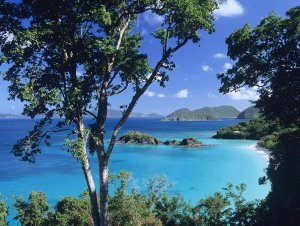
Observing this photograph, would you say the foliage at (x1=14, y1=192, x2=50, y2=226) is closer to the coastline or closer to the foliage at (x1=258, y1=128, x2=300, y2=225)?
the foliage at (x1=258, y1=128, x2=300, y2=225)

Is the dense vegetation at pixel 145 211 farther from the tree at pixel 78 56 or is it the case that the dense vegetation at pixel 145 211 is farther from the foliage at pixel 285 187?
the tree at pixel 78 56

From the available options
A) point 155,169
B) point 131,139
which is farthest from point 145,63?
point 131,139

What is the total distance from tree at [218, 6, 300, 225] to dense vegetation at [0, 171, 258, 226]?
78.8 inches

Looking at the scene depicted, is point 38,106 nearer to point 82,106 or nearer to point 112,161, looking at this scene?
point 82,106

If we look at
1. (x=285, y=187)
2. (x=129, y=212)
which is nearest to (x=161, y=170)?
(x=129, y=212)

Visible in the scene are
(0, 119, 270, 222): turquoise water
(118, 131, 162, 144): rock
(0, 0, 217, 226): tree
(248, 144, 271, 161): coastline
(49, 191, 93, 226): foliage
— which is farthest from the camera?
(118, 131, 162, 144): rock

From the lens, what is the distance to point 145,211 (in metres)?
21.8

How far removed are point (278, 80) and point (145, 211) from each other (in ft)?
36.0

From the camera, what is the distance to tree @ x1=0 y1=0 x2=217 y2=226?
1182 cm

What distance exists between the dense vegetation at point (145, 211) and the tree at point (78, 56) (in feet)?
27.3

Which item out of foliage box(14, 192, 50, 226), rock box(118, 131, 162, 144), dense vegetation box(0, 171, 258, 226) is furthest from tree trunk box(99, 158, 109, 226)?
rock box(118, 131, 162, 144)

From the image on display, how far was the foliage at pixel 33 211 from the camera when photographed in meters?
23.5

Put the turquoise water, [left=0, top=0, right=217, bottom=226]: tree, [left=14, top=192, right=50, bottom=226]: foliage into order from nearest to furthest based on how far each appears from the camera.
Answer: [left=0, top=0, right=217, bottom=226]: tree < [left=14, top=192, right=50, bottom=226]: foliage < the turquoise water

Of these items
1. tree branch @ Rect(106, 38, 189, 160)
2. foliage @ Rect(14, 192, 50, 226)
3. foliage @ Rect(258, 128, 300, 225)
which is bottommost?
foliage @ Rect(14, 192, 50, 226)
